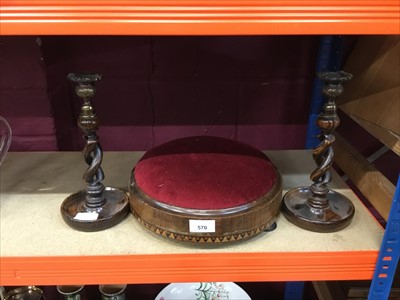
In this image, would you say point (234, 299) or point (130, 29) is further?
point (234, 299)

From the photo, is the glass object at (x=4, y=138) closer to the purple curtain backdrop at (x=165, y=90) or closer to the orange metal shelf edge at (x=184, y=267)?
the purple curtain backdrop at (x=165, y=90)

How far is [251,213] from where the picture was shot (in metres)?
0.62

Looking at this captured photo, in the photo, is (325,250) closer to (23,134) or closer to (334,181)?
(334,181)

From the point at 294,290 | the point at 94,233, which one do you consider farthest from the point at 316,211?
the point at 294,290

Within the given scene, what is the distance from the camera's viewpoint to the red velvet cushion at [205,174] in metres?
0.62

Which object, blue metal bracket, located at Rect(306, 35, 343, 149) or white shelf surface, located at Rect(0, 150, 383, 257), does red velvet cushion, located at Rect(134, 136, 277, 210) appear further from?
blue metal bracket, located at Rect(306, 35, 343, 149)

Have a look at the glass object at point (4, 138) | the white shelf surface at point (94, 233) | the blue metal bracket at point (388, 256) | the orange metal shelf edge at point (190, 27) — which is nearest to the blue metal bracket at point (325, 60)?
the white shelf surface at point (94, 233)

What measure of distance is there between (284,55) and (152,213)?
54 cm

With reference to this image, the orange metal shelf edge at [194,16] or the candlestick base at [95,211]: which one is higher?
the orange metal shelf edge at [194,16]

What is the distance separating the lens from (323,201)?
0.69 m

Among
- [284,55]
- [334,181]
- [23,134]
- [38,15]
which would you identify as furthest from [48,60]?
[334,181]

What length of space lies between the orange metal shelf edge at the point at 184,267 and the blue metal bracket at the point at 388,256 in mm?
13

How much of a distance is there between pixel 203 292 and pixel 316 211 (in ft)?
1.56

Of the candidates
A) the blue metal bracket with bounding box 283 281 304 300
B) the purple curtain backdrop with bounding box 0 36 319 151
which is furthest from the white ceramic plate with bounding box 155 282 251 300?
the purple curtain backdrop with bounding box 0 36 319 151
